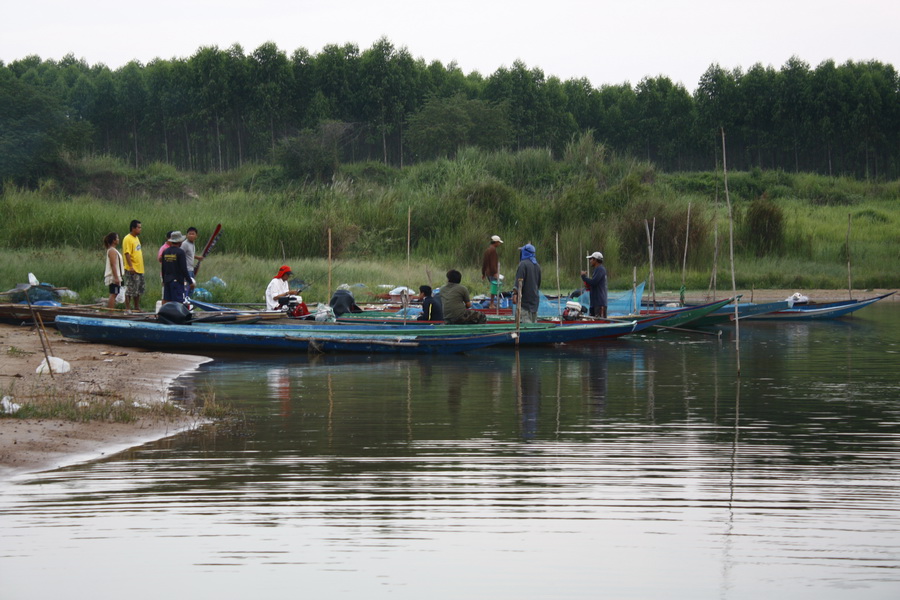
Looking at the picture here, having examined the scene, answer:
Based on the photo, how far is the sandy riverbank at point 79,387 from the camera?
7.09 metres

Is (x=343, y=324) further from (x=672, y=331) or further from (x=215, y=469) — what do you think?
(x=215, y=469)

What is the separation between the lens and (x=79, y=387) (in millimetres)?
9664

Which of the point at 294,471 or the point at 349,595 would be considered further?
the point at 294,471

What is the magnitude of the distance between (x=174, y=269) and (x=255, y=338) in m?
1.65

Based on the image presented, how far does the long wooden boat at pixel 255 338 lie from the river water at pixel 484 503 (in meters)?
2.90

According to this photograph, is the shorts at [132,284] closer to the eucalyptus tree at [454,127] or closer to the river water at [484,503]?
the river water at [484,503]

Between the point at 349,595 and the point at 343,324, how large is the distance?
994cm

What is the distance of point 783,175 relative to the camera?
43062 millimetres

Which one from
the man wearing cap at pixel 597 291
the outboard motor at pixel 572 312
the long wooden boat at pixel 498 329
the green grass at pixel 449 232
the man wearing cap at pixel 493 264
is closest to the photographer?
the long wooden boat at pixel 498 329

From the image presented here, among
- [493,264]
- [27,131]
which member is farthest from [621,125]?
[493,264]

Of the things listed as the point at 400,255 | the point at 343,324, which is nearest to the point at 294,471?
the point at 343,324

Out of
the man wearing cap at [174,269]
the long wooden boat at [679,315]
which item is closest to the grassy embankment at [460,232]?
the man wearing cap at [174,269]

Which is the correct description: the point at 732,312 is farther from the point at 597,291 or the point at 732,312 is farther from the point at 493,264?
the point at 493,264

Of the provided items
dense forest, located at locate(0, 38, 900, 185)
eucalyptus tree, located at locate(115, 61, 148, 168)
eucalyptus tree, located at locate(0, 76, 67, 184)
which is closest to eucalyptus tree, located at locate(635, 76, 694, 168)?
dense forest, located at locate(0, 38, 900, 185)
